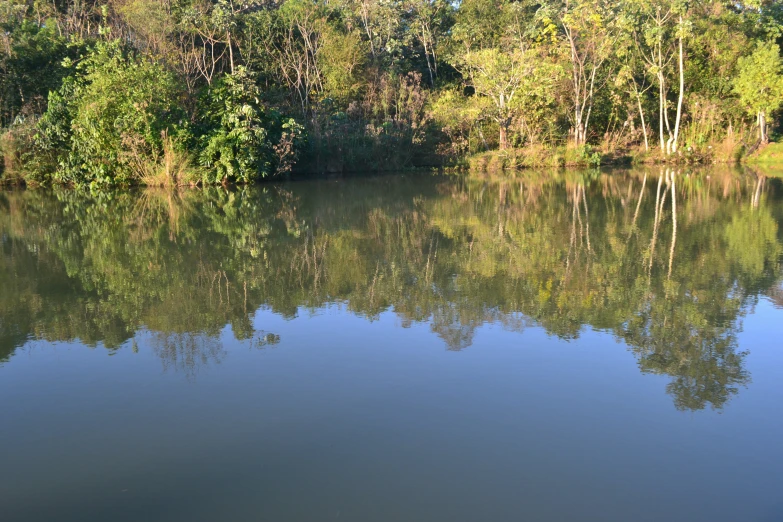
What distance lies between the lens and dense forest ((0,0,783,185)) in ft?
77.8

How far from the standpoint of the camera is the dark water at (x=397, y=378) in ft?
12.1

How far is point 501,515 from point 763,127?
97.0ft

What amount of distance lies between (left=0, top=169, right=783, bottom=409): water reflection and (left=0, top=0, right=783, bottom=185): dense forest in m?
7.86

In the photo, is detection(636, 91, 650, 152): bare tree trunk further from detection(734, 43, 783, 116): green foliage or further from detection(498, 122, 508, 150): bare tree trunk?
detection(498, 122, 508, 150): bare tree trunk

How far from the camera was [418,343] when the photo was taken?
6188 mm

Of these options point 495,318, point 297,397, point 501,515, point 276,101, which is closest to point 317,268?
point 495,318

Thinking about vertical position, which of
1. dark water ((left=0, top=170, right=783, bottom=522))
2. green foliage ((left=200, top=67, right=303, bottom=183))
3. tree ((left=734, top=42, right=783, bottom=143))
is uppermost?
tree ((left=734, top=42, right=783, bottom=143))

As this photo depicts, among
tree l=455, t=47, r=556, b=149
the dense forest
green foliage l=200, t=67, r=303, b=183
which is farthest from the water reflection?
tree l=455, t=47, r=556, b=149

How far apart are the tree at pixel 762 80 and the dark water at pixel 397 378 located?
60.1 feet

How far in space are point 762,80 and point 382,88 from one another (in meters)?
15.3

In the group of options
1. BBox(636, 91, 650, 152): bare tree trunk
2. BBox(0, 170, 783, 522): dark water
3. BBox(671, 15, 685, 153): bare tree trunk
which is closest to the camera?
BBox(0, 170, 783, 522): dark water

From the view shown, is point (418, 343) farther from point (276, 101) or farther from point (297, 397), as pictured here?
point (276, 101)

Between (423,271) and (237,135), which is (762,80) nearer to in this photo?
(237,135)

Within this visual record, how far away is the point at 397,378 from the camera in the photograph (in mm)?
5336
